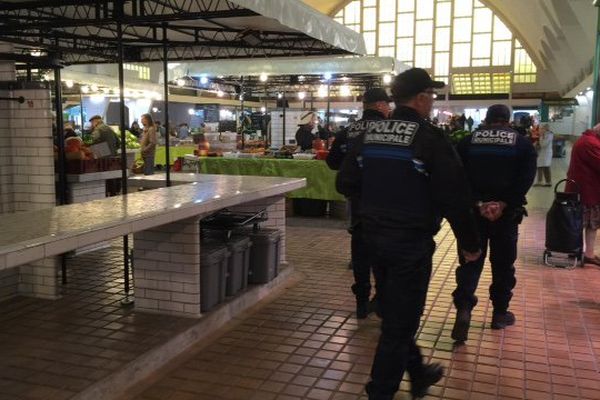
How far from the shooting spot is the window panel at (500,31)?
41469mm

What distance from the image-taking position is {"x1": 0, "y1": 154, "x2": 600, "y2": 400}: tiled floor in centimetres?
366

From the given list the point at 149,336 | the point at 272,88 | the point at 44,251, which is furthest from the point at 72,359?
the point at 272,88

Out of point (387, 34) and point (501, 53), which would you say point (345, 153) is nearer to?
point (501, 53)

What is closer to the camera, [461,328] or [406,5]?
[461,328]

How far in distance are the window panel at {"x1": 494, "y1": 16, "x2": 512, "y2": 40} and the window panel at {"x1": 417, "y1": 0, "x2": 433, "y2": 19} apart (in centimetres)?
468

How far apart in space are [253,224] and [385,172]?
2921 millimetres

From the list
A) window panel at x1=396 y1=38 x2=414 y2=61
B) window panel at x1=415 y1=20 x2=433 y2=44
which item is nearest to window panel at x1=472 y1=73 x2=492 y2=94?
window panel at x1=415 y1=20 x2=433 y2=44

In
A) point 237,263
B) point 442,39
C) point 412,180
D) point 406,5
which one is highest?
point 406,5

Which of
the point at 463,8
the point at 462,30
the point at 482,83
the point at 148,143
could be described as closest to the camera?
the point at 148,143

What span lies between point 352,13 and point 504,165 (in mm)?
44016

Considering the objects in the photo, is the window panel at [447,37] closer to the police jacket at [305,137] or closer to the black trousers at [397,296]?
the police jacket at [305,137]

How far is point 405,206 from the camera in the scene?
2.99 meters

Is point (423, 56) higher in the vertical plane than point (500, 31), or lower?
lower

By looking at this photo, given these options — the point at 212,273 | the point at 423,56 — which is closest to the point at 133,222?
the point at 212,273
